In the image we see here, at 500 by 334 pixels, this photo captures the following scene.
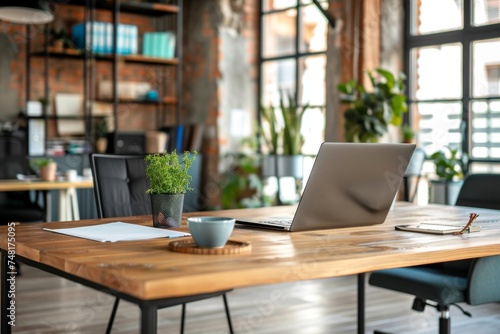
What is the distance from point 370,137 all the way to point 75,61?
3.91 metres

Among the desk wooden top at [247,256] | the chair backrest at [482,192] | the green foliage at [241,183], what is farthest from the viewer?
the green foliage at [241,183]

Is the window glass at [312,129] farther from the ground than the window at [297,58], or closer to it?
closer to it

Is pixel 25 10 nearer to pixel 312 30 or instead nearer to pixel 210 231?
pixel 312 30

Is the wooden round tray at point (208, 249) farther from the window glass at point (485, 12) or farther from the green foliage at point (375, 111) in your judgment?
the window glass at point (485, 12)

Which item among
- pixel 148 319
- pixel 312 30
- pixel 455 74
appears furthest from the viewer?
pixel 312 30

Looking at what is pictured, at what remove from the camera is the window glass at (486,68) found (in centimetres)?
554

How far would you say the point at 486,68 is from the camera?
561cm

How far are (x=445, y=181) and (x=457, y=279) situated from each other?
2706mm

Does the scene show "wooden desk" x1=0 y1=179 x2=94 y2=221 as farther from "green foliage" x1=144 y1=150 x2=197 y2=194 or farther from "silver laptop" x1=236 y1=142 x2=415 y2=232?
"silver laptop" x1=236 y1=142 x2=415 y2=232

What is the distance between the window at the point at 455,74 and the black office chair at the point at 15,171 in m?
3.31

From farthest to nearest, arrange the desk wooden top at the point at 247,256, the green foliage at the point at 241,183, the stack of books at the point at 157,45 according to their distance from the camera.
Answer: the stack of books at the point at 157,45, the green foliage at the point at 241,183, the desk wooden top at the point at 247,256

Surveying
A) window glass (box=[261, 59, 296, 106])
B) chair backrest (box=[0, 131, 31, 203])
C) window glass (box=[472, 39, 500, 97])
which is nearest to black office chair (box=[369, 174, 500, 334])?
window glass (box=[472, 39, 500, 97])

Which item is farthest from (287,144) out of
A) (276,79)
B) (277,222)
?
(277,222)

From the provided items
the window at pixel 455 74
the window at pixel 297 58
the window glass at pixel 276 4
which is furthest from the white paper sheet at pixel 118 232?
the window glass at pixel 276 4
